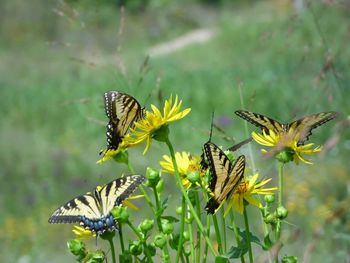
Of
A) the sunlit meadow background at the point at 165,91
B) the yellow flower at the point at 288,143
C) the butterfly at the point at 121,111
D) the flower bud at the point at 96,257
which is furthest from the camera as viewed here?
the sunlit meadow background at the point at 165,91

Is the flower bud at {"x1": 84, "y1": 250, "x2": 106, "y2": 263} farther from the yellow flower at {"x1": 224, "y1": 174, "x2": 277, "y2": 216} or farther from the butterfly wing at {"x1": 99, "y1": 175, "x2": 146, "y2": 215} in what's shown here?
the yellow flower at {"x1": 224, "y1": 174, "x2": 277, "y2": 216}

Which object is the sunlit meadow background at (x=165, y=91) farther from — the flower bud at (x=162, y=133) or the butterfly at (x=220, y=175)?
the flower bud at (x=162, y=133)

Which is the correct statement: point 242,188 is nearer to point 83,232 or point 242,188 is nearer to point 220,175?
point 220,175

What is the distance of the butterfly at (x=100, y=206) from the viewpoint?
134cm

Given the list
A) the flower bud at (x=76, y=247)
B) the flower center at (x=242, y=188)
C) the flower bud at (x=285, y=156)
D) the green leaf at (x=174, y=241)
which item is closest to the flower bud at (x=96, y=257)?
the flower bud at (x=76, y=247)

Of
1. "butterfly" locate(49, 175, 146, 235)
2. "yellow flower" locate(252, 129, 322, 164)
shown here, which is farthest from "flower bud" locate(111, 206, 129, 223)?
"yellow flower" locate(252, 129, 322, 164)

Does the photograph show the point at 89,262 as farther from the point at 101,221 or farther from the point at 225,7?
the point at 225,7

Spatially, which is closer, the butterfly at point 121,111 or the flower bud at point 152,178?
the flower bud at point 152,178

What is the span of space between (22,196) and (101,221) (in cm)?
411

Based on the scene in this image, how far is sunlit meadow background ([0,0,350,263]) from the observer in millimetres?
2854

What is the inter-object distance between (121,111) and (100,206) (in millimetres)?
344

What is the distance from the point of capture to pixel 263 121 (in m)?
Result: 1.45

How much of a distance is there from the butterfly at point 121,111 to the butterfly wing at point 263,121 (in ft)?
0.92

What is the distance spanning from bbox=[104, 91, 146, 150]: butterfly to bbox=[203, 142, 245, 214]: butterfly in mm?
347
